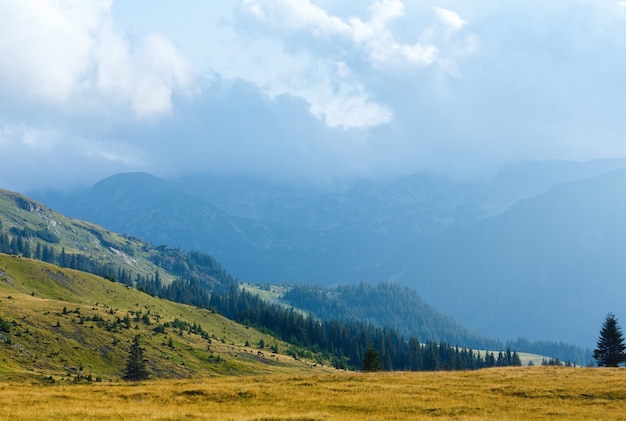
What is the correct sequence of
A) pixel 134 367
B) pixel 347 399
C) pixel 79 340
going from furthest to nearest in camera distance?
1. pixel 79 340
2. pixel 134 367
3. pixel 347 399

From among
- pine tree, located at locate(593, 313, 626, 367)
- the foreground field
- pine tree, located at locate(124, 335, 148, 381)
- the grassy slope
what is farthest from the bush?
pine tree, located at locate(593, 313, 626, 367)

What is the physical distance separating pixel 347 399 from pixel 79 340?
85935mm

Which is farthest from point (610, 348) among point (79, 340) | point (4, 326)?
point (4, 326)

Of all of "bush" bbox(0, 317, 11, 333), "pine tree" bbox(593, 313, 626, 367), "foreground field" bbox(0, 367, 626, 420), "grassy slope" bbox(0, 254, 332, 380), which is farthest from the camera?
"bush" bbox(0, 317, 11, 333)

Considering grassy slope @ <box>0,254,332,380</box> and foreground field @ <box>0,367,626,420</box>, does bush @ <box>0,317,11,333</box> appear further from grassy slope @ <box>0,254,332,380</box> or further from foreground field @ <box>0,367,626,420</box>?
foreground field @ <box>0,367,626,420</box>

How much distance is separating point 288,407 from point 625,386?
29806 millimetres

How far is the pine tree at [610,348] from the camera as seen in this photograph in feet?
306

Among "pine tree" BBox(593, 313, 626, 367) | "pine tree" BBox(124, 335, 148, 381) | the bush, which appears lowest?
"pine tree" BBox(124, 335, 148, 381)

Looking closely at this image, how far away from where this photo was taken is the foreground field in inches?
1487

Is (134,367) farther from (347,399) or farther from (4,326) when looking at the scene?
(347,399)

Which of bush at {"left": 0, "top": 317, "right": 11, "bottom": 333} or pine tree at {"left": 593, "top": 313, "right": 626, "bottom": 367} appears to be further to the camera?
bush at {"left": 0, "top": 317, "right": 11, "bottom": 333}

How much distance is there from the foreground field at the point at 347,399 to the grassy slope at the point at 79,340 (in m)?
38.7

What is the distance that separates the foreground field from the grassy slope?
38710mm

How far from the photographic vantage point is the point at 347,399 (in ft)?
149
